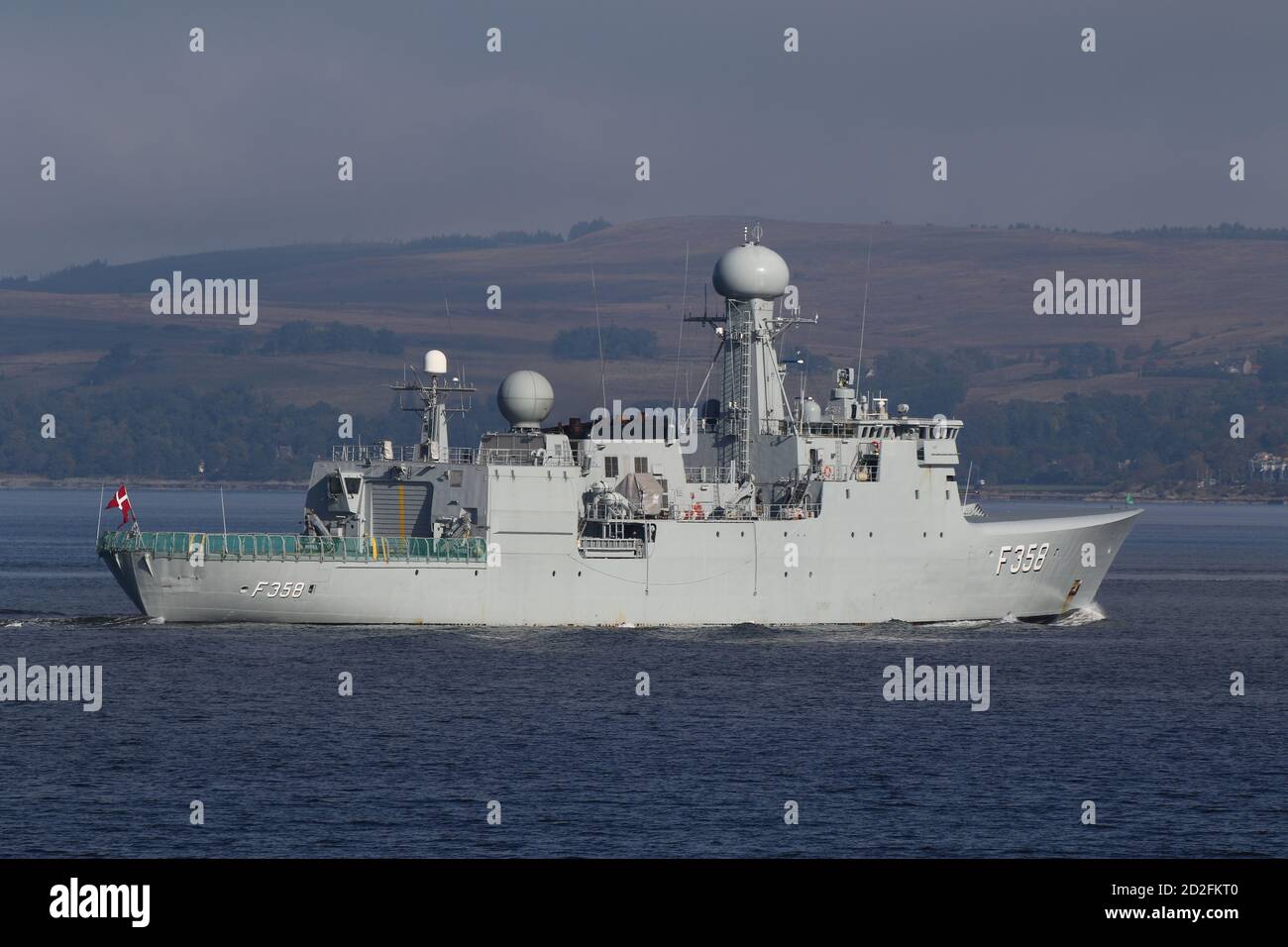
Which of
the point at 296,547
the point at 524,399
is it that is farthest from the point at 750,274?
the point at 296,547

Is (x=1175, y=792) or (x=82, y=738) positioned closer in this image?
(x=1175, y=792)

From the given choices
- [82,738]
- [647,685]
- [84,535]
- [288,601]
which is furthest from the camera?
[84,535]

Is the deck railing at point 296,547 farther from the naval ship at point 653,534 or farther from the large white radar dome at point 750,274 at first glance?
the large white radar dome at point 750,274

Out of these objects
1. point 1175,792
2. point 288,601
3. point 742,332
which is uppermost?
point 742,332

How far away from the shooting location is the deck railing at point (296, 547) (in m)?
42.1

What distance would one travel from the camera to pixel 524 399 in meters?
47.6

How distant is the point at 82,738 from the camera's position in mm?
30578

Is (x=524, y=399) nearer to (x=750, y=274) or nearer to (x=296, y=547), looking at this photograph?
(x=296, y=547)

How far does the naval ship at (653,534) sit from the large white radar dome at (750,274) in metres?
0.14

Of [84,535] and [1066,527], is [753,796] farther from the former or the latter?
[84,535]

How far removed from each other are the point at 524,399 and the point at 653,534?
6012 millimetres

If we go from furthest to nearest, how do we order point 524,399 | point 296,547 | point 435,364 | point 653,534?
point 435,364 → point 524,399 → point 653,534 → point 296,547
